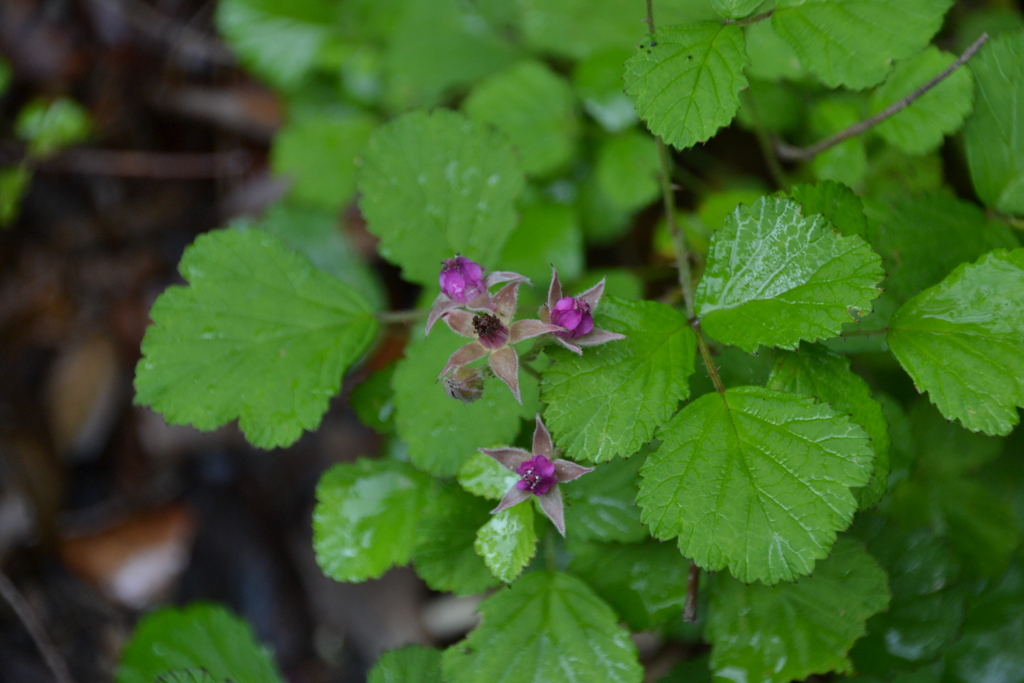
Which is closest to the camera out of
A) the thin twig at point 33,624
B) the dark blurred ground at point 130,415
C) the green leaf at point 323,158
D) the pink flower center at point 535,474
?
the pink flower center at point 535,474

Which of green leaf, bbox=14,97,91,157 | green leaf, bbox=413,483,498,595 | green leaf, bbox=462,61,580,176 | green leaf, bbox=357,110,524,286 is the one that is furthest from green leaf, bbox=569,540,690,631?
green leaf, bbox=14,97,91,157

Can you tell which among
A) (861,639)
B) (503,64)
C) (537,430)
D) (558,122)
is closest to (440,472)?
(537,430)

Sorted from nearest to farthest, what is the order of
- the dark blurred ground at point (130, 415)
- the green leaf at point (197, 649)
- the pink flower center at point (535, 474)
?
the pink flower center at point (535, 474) → the green leaf at point (197, 649) → the dark blurred ground at point (130, 415)

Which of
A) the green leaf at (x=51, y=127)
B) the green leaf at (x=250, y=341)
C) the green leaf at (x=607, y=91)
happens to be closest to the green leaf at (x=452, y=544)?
the green leaf at (x=250, y=341)

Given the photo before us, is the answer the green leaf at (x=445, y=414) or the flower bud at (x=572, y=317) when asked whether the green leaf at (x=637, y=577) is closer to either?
the green leaf at (x=445, y=414)

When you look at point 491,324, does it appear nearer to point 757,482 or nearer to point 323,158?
point 757,482

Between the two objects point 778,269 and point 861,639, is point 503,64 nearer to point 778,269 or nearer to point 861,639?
point 778,269

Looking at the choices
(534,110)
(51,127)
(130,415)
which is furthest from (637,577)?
(51,127)
